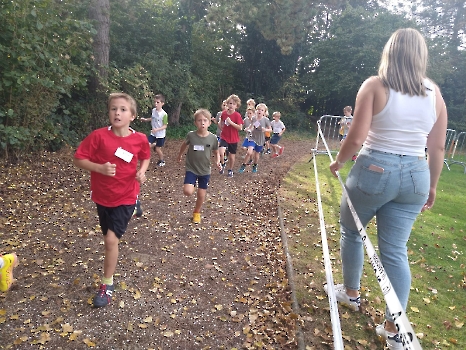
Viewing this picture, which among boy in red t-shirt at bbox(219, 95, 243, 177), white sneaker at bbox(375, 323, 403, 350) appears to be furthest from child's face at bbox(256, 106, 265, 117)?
white sneaker at bbox(375, 323, 403, 350)

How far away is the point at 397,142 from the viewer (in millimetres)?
2539

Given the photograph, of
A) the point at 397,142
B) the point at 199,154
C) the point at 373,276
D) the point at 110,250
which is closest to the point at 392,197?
the point at 397,142

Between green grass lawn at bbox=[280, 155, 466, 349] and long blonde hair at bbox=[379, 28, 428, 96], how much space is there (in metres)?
2.30

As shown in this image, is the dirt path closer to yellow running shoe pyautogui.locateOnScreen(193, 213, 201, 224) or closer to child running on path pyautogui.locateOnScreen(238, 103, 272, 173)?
yellow running shoe pyautogui.locateOnScreen(193, 213, 201, 224)

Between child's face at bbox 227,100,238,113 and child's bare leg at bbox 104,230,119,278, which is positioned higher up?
child's face at bbox 227,100,238,113

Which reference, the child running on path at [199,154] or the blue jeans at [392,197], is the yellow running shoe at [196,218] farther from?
the blue jeans at [392,197]

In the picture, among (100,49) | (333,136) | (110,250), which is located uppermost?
(100,49)

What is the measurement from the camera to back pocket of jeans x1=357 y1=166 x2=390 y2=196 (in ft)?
8.29

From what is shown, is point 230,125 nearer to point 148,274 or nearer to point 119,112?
point 148,274

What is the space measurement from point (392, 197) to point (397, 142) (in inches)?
16.2

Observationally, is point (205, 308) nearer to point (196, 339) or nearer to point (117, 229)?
point (196, 339)

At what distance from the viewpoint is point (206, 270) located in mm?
4395

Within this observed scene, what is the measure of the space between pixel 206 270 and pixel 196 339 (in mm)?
1254

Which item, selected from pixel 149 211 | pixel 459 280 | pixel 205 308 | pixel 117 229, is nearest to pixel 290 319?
pixel 205 308
